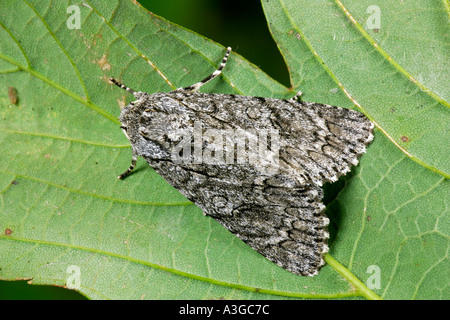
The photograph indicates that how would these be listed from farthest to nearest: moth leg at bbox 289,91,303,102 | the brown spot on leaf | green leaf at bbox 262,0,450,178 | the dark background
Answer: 1. the dark background
2. the brown spot on leaf
3. moth leg at bbox 289,91,303,102
4. green leaf at bbox 262,0,450,178

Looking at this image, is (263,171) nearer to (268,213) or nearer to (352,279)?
(268,213)

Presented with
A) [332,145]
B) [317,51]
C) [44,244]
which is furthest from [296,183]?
[44,244]

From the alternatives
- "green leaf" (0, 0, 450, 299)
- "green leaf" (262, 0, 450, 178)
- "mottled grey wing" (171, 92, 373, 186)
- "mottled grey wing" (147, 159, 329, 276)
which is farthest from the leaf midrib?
"green leaf" (262, 0, 450, 178)

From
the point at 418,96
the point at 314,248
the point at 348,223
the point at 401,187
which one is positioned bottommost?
the point at 314,248

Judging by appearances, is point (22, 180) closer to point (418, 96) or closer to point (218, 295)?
point (218, 295)

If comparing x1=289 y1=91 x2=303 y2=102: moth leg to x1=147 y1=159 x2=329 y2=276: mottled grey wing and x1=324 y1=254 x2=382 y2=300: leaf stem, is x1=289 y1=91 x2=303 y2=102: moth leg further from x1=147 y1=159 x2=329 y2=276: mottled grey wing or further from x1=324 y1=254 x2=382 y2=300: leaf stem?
x1=324 y1=254 x2=382 y2=300: leaf stem

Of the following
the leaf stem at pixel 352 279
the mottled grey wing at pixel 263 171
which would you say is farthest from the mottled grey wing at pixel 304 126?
the leaf stem at pixel 352 279
